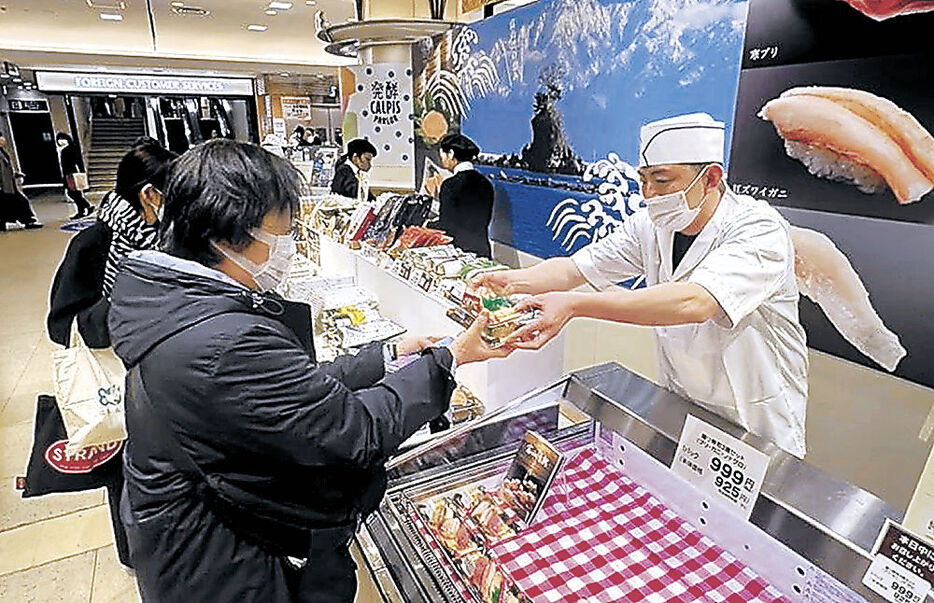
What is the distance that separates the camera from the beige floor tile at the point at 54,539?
110 inches

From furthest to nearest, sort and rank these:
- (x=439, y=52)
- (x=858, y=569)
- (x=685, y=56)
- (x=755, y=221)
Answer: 1. (x=439, y=52)
2. (x=685, y=56)
3. (x=755, y=221)
4. (x=858, y=569)

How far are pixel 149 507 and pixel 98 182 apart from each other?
20853mm

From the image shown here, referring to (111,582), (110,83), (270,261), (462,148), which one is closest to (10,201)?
(110,83)

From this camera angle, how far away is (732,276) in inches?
54.1

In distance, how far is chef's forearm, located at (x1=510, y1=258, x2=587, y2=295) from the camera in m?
1.92

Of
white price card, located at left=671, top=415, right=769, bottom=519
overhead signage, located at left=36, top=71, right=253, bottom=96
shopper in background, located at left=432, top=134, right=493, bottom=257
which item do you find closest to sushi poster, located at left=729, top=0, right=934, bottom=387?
white price card, located at left=671, top=415, right=769, bottom=519

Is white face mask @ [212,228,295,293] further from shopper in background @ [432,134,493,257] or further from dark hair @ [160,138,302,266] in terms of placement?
shopper in background @ [432,134,493,257]

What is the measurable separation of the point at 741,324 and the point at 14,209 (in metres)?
13.3

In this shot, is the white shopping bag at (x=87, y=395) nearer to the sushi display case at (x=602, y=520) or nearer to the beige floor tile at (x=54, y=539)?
the beige floor tile at (x=54, y=539)

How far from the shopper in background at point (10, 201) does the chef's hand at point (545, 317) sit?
41.4ft

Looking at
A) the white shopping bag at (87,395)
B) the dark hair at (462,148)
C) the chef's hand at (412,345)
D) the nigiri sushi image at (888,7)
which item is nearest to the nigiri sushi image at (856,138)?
the nigiri sushi image at (888,7)

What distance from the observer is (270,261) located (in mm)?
1188

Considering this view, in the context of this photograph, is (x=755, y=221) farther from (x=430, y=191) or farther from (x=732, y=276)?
(x=430, y=191)

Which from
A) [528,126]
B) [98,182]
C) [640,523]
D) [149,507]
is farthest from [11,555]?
[98,182]
